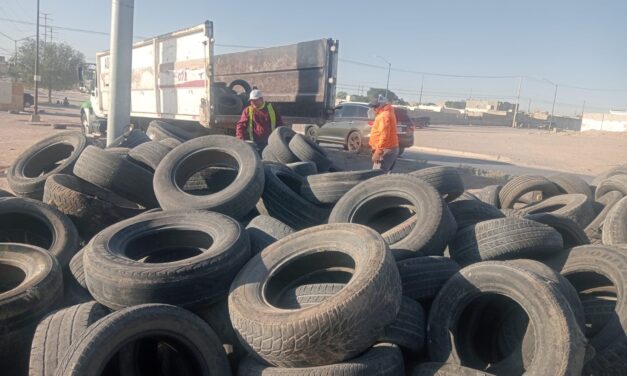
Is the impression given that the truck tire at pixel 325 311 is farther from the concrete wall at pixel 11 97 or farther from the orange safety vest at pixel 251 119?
the concrete wall at pixel 11 97

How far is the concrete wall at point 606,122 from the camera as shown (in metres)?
67.6

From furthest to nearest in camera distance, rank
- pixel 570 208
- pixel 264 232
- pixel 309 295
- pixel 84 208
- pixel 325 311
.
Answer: pixel 570 208 → pixel 84 208 → pixel 264 232 → pixel 309 295 → pixel 325 311

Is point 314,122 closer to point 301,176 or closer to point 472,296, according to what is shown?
point 301,176

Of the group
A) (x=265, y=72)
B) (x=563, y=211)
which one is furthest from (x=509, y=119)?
(x=563, y=211)

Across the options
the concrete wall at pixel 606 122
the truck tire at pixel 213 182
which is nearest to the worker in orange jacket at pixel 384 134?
the truck tire at pixel 213 182

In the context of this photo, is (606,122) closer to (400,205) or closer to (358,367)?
(400,205)

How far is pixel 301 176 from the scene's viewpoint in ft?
21.4

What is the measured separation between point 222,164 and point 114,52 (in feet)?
23.0

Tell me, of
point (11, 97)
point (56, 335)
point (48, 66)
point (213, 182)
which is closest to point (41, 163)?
point (213, 182)

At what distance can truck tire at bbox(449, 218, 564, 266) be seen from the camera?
4094mm

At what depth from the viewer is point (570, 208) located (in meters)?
5.91

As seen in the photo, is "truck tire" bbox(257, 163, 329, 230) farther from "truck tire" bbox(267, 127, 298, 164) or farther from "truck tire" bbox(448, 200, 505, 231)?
"truck tire" bbox(267, 127, 298, 164)

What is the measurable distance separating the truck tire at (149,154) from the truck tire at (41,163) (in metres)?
0.84

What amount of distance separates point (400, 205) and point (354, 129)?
39.0 ft
